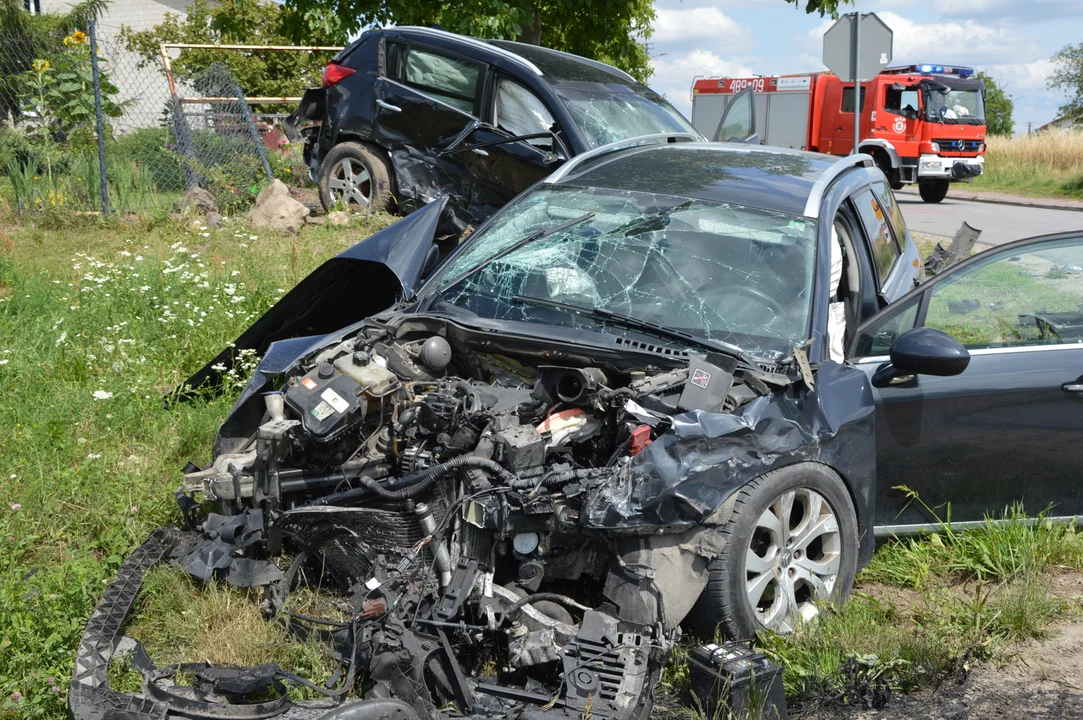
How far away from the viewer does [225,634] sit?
3.61 meters

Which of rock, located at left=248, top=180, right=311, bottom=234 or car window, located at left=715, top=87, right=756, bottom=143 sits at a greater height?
car window, located at left=715, top=87, right=756, bottom=143

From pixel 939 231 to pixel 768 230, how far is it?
12.4 m

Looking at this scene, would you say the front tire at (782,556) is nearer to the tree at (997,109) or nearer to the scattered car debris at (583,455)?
the scattered car debris at (583,455)

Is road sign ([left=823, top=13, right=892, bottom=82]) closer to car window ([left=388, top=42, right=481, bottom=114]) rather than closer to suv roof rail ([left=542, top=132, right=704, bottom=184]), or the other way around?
car window ([left=388, top=42, right=481, bottom=114])

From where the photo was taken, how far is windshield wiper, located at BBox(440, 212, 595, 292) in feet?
15.1

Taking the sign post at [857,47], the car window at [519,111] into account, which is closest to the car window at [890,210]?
the car window at [519,111]

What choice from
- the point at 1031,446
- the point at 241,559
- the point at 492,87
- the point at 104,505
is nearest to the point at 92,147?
the point at 492,87

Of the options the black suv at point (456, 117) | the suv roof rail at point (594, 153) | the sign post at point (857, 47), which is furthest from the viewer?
the sign post at point (857, 47)

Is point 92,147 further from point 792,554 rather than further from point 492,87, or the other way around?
point 792,554

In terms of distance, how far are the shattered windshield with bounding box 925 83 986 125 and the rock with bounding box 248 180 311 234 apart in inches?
651

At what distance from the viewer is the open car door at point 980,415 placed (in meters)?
3.96

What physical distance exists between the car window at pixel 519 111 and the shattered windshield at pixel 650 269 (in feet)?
13.2

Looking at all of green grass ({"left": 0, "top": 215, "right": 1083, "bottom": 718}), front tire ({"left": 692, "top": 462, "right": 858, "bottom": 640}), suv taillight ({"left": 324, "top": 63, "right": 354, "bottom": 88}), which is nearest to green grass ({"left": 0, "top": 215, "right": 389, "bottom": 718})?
green grass ({"left": 0, "top": 215, "right": 1083, "bottom": 718})

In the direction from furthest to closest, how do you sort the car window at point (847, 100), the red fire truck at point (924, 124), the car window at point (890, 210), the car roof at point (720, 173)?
1. the car window at point (847, 100)
2. the red fire truck at point (924, 124)
3. the car window at point (890, 210)
4. the car roof at point (720, 173)
